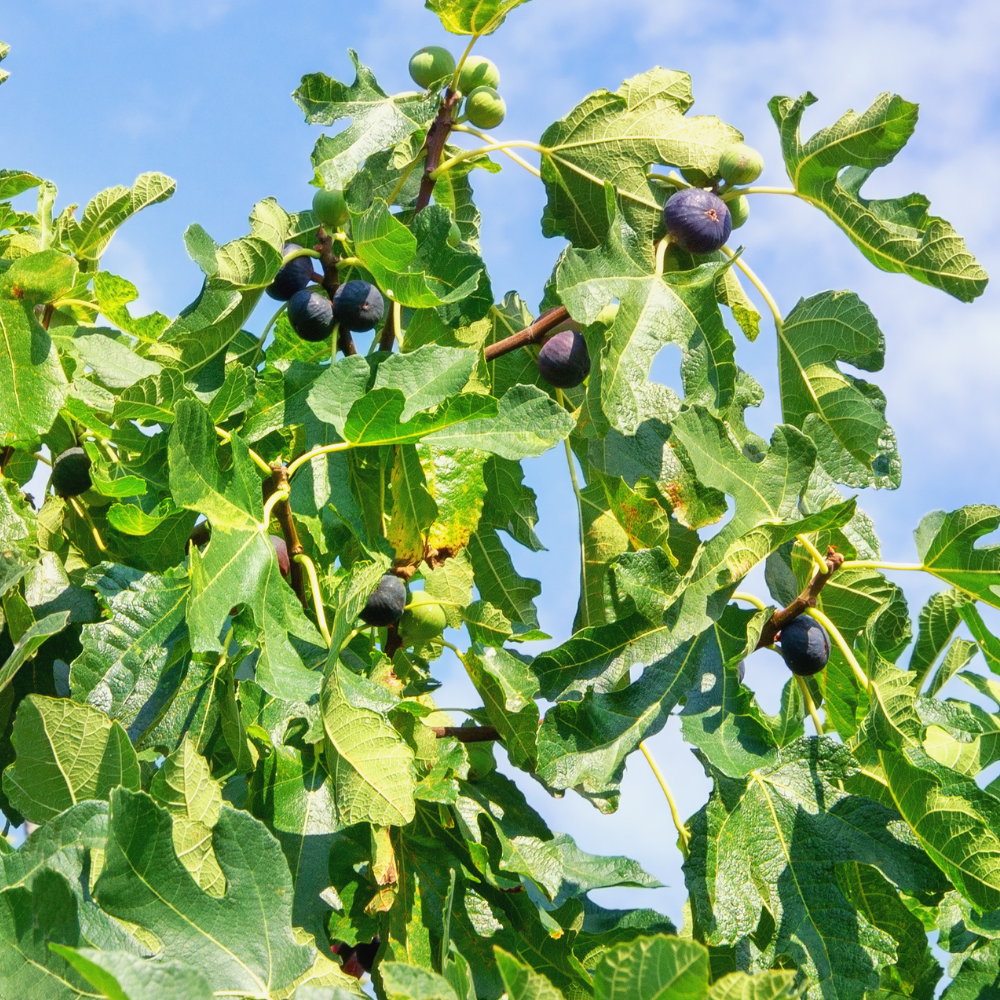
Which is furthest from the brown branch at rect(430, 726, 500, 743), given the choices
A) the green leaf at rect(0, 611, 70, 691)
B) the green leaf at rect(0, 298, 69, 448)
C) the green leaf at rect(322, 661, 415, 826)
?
the green leaf at rect(0, 298, 69, 448)

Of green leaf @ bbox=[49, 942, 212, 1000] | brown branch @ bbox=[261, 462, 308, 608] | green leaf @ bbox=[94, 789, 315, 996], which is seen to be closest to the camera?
green leaf @ bbox=[49, 942, 212, 1000]

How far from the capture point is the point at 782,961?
181cm

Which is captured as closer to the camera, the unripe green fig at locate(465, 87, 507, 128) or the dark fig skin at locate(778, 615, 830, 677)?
the dark fig skin at locate(778, 615, 830, 677)

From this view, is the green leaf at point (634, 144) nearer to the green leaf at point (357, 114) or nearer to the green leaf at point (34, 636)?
the green leaf at point (357, 114)

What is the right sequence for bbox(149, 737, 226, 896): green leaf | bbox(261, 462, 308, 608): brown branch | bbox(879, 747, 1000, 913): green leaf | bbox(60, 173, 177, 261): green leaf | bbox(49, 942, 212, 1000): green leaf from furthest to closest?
1. bbox(60, 173, 177, 261): green leaf
2. bbox(261, 462, 308, 608): brown branch
3. bbox(879, 747, 1000, 913): green leaf
4. bbox(149, 737, 226, 896): green leaf
5. bbox(49, 942, 212, 1000): green leaf

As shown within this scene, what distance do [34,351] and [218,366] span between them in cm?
34

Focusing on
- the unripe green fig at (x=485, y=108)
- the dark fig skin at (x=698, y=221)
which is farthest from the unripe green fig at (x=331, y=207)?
the dark fig skin at (x=698, y=221)

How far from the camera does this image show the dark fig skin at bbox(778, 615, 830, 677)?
1869 millimetres

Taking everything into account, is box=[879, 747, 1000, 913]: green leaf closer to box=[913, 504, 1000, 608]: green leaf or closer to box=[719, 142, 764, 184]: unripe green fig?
box=[913, 504, 1000, 608]: green leaf

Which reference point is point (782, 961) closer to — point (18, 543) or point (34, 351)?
point (18, 543)

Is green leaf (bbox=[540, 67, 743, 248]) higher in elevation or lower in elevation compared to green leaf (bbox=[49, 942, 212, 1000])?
higher

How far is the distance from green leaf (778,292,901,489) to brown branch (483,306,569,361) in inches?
17.3

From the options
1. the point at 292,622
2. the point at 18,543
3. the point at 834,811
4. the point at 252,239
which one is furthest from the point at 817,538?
the point at 18,543

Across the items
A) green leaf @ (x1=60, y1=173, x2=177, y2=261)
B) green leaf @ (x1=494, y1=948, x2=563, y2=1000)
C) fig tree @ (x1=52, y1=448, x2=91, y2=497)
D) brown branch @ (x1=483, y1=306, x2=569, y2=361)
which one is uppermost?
green leaf @ (x1=60, y1=173, x2=177, y2=261)
